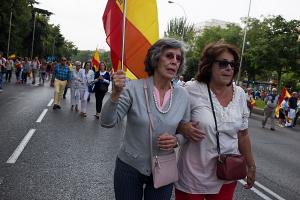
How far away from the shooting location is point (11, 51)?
56.0 meters

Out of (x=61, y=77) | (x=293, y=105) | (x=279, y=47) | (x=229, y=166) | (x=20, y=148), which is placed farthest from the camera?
(x=279, y=47)

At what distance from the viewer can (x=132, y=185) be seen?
2771 mm

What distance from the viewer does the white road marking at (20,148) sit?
6.37 meters

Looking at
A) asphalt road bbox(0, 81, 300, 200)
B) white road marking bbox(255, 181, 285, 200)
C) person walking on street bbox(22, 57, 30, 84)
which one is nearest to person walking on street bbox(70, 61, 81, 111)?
asphalt road bbox(0, 81, 300, 200)

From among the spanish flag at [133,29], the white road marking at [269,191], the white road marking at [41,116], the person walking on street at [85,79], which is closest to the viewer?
the spanish flag at [133,29]

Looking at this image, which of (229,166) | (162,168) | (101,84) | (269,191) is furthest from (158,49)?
(101,84)

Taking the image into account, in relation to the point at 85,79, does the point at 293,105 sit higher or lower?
lower

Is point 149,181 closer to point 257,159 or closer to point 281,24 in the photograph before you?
point 257,159

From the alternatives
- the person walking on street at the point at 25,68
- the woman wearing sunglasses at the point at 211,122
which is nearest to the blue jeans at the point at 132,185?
the woman wearing sunglasses at the point at 211,122

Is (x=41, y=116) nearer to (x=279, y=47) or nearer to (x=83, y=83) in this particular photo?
(x=83, y=83)

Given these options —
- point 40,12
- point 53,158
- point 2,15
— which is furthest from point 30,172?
point 40,12

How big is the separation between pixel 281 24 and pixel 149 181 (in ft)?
105

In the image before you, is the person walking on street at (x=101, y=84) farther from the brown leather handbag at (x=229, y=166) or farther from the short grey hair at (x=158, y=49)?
the brown leather handbag at (x=229, y=166)

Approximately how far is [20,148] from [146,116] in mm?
5154
